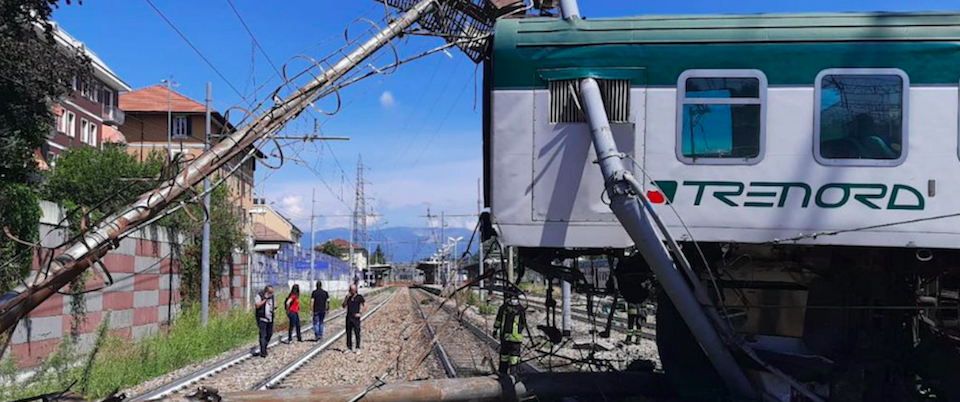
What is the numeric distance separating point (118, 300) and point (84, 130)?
109ft

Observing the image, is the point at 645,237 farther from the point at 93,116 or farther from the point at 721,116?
→ the point at 93,116

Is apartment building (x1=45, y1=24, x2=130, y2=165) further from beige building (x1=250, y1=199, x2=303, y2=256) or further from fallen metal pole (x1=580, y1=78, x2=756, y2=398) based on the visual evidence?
fallen metal pole (x1=580, y1=78, x2=756, y2=398)

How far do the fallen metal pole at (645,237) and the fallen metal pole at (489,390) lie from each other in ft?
5.04

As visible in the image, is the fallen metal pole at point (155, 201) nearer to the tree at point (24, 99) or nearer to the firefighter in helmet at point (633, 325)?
the tree at point (24, 99)

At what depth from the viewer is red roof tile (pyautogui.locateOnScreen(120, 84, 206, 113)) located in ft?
203

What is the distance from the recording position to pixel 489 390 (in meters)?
7.57

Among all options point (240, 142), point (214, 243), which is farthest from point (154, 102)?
point (240, 142)

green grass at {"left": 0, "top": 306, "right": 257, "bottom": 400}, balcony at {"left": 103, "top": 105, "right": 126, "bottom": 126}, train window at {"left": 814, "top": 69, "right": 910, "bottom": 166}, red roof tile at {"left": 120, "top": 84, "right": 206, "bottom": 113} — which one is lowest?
green grass at {"left": 0, "top": 306, "right": 257, "bottom": 400}

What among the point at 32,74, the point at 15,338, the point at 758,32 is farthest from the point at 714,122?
the point at 32,74

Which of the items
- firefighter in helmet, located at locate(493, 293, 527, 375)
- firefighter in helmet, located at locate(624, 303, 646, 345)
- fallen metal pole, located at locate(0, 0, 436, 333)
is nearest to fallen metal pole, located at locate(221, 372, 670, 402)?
firefighter in helmet, located at locate(493, 293, 527, 375)

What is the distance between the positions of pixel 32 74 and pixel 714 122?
516 inches

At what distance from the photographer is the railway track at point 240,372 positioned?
40.5ft

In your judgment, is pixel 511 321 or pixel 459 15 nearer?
pixel 511 321

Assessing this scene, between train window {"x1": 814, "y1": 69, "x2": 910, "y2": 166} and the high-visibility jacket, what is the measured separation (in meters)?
3.37
